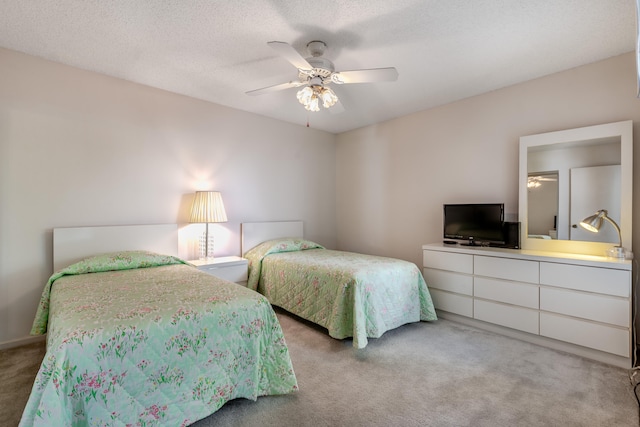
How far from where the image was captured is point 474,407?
177 centimetres

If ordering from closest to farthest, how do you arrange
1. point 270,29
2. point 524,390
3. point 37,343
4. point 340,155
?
point 524,390, point 270,29, point 37,343, point 340,155

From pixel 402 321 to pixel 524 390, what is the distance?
3.49ft

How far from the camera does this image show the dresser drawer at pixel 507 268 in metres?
2.62

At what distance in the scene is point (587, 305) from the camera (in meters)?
2.34

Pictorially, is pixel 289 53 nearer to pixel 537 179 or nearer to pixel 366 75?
pixel 366 75

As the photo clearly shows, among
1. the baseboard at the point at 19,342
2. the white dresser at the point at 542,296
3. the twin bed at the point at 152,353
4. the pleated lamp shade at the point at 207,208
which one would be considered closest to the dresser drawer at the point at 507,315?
the white dresser at the point at 542,296

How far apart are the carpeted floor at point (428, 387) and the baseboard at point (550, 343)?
7cm

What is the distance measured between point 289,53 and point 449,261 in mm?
2489

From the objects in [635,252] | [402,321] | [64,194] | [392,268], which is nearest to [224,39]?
[64,194]

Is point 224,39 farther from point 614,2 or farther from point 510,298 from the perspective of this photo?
point 510,298

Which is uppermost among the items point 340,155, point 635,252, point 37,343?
point 340,155

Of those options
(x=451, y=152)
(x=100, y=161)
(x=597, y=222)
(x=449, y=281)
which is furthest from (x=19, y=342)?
(x=597, y=222)

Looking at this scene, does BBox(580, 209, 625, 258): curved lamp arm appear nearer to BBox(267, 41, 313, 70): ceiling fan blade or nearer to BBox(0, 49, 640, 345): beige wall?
BBox(0, 49, 640, 345): beige wall

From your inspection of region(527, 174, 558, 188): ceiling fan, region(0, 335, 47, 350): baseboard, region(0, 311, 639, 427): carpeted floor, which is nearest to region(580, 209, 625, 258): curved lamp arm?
region(527, 174, 558, 188): ceiling fan
